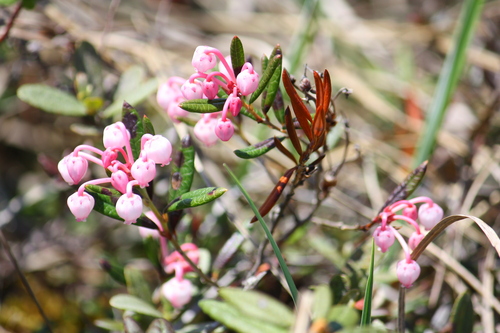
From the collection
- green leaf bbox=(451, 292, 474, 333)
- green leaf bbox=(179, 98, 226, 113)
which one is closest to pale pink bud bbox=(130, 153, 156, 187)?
green leaf bbox=(179, 98, 226, 113)

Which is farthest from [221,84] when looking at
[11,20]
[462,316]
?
[11,20]

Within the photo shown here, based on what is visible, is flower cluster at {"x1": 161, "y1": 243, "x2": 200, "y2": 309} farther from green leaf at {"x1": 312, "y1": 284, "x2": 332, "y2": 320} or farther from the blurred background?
green leaf at {"x1": 312, "y1": 284, "x2": 332, "y2": 320}

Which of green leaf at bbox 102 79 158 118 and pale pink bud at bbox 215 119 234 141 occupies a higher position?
pale pink bud at bbox 215 119 234 141

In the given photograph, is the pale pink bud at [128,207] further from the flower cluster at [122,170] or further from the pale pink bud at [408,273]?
the pale pink bud at [408,273]

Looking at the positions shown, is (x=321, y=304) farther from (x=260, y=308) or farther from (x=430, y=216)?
(x=430, y=216)

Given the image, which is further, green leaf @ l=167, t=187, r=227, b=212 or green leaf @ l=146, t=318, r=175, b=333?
green leaf @ l=146, t=318, r=175, b=333

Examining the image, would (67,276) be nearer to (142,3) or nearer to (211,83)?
(211,83)
